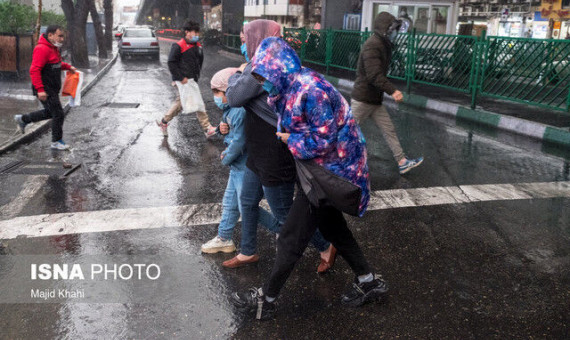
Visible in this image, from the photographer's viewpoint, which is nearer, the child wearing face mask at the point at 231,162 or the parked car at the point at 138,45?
the child wearing face mask at the point at 231,162

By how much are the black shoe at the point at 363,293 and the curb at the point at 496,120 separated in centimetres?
640

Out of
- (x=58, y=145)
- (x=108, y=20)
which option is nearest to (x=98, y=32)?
(x=108, y=20)

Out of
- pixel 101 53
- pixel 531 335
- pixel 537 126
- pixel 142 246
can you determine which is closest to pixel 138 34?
pixel 101 53

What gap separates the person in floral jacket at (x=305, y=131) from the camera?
2793 millimetres

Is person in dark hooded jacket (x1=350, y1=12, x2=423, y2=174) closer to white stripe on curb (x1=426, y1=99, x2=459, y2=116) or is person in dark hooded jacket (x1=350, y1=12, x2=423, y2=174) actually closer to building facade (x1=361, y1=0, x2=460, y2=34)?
white stripe on curb (x1=426, y1=99, x2=459, y2=116)

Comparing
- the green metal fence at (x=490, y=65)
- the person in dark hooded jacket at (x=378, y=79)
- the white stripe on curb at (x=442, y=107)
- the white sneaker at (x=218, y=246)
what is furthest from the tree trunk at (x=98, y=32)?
the white sneaker at (x=218, y=246)

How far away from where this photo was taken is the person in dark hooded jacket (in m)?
5.93

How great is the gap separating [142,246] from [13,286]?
0.99 meters

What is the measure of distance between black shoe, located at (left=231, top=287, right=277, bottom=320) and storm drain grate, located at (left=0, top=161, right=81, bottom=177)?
12.2 ft

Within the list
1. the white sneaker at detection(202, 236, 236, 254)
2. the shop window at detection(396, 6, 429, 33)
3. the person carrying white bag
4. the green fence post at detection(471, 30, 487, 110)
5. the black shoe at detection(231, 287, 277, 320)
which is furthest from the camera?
the shop window at detection(396, 6, 429, 33)

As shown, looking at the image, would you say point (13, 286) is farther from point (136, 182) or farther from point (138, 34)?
point (138, 34)

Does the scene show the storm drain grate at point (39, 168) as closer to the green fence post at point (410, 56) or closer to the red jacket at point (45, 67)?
the red jacket at point (45, 67)

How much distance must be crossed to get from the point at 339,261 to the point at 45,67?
4824mm

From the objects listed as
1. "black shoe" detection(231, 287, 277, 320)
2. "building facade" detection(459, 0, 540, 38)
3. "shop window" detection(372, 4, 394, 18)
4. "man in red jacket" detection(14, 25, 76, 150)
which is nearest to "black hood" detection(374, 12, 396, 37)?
"black shoe" detection(231, 287, 277, 320)
